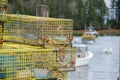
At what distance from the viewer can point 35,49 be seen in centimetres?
983

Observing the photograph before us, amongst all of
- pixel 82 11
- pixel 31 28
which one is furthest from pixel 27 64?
pixel 82 11

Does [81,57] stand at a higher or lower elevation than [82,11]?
lower

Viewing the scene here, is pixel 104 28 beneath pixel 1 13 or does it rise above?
beneath

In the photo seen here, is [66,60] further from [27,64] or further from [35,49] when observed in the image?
[27,64]

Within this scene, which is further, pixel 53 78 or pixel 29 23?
pixel 29 23

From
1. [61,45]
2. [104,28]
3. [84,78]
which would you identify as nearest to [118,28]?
[104,28]

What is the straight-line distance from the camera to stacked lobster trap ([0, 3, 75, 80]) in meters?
9.22

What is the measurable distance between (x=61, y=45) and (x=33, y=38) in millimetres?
681

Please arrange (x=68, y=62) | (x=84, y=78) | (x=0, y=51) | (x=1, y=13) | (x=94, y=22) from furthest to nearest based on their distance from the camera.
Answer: (x=94, y=22) < (x=84, y=78) < (x=68, y=62) < (x=1, y=13) < (x=0, y=51)

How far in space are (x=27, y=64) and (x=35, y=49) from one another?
0.54 metres

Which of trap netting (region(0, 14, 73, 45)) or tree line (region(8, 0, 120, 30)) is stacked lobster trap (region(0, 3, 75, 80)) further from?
tree line (region(8, 0, 120, 30))

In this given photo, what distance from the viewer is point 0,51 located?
9141 millimetres

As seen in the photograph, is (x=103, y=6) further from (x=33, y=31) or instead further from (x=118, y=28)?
(x=33, y=31)

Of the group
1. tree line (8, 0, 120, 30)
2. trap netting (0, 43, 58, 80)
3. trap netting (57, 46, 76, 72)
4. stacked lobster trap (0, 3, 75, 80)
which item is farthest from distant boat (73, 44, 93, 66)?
tree line (8, 0, 120, 30)
